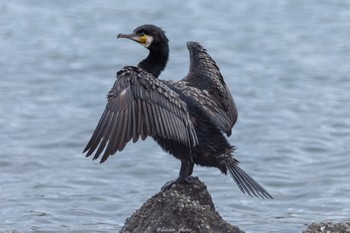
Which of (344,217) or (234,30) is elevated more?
(234,30)

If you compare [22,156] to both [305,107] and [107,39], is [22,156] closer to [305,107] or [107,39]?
[305,107]

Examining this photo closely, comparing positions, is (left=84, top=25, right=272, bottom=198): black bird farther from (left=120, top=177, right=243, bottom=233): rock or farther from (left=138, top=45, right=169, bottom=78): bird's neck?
(left=120, top=177, right=243, bottom=233): rock

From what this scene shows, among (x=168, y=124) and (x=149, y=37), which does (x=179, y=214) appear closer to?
(x=168, y=124)

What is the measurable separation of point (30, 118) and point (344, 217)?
194 inches

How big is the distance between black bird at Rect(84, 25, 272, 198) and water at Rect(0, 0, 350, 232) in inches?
68.9

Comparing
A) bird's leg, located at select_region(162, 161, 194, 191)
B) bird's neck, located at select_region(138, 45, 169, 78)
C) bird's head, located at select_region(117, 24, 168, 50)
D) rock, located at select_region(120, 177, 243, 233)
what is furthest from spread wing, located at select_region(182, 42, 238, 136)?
rock, located at select_region(120, 177, 243, 233)

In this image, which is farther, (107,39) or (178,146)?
(107,39)

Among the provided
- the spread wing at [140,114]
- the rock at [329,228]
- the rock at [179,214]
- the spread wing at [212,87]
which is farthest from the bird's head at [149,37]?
the rock at [329,228]

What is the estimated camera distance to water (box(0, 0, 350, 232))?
10.4 metres

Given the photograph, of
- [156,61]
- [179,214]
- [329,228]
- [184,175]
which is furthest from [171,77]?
[329,228]

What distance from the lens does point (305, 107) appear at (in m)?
13.8

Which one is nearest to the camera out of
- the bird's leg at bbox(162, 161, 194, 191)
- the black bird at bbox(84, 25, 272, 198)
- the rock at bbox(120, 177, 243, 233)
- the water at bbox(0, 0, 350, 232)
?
the rock at bbox(120, 177, 243, 233)

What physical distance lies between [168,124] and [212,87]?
1.15 metres

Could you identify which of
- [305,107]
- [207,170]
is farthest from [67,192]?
[305,107]
